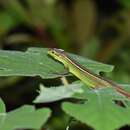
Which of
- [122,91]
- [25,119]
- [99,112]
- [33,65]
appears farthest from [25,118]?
[33,65]

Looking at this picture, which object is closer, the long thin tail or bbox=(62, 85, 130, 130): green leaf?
bbox=(62, 85, 130, 130): green leaf

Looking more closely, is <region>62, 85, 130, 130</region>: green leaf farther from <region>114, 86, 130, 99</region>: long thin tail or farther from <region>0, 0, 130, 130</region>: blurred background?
<region>0, 0, 130, 130</region>: blurred background

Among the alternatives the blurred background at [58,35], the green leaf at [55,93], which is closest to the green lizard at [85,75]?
the green leaf at [55,93]

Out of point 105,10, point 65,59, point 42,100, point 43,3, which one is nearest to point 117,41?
point 43,3

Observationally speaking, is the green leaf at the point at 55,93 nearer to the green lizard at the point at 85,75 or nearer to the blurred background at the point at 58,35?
the green lizard at the point at 85,75

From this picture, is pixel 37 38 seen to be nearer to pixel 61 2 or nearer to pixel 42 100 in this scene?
pixel 61 2

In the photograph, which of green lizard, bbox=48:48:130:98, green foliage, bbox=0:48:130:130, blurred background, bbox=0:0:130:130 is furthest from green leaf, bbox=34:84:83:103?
blurred background, bbox=0:0:130:130
